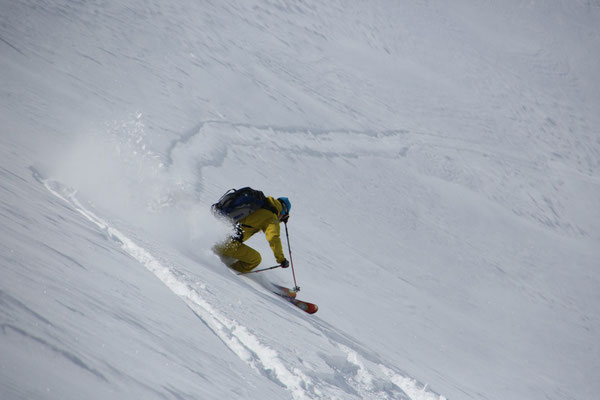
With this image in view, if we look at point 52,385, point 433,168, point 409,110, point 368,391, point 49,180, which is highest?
point 409,110

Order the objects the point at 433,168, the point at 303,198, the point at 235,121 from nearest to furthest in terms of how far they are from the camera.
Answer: the point at 303,198
the point at 235,121
the point at 433,168

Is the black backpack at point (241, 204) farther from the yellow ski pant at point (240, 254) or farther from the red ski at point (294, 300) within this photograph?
the red ski at point (294, 300)

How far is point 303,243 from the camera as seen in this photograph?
392 inches

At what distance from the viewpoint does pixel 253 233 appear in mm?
6906

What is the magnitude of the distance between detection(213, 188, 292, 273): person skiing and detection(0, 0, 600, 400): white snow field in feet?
0.87

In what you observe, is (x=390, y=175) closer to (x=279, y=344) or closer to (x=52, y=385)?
(x=279, y=344)

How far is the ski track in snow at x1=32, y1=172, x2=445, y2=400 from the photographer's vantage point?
3.75 m

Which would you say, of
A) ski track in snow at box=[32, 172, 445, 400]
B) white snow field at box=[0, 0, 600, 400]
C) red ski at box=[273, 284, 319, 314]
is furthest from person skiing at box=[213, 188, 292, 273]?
ski track in snow at box=[32, 172, 445, 400]

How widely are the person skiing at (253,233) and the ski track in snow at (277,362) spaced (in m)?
1.37

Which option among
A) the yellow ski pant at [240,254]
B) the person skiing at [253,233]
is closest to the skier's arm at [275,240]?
the person skiing at [253,233]

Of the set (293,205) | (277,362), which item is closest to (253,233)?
(277,362)

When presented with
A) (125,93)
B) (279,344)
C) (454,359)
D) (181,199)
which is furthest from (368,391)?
(125,93)

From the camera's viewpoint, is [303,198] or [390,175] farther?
[390,175]

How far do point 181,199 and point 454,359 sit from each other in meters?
4.94
